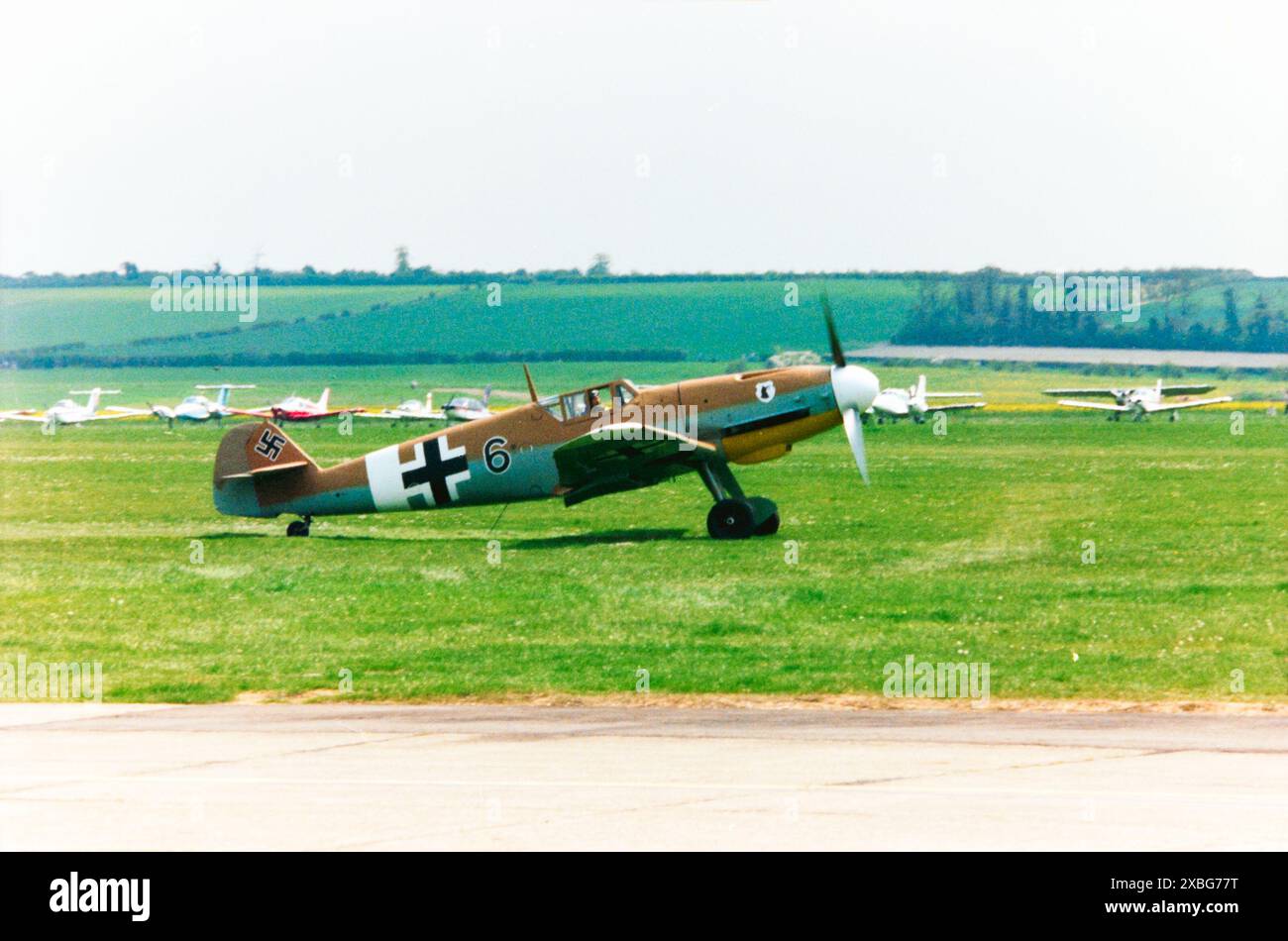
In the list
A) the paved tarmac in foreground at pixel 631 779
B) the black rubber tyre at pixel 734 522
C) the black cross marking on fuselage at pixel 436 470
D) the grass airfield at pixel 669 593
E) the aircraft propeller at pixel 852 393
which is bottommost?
the paved tarmac in foreground at pixel 631 779

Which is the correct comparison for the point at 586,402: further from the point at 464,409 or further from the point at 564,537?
the point at 464,409

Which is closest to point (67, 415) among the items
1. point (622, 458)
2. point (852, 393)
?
point (622, 458)

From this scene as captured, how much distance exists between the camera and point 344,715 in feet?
56.2

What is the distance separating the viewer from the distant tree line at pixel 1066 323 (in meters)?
151

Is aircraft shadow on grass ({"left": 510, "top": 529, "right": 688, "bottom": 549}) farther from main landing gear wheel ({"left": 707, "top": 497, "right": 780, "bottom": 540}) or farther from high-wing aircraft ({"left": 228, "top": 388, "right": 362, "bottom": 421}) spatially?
high-wing aircraft ({"left": 228, "top": 388, "right": 362, "bottom": 421})

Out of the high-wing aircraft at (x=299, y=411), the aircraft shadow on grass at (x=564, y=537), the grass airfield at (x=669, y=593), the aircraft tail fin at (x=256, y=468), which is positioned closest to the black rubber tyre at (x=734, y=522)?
the grass airfield at (x=669, y=593)

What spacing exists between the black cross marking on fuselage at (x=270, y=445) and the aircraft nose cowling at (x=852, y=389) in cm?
1027

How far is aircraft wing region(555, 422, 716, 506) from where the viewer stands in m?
30.4

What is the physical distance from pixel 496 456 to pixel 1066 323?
420ft

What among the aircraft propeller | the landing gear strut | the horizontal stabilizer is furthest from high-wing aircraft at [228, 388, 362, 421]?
the aircraft propeller

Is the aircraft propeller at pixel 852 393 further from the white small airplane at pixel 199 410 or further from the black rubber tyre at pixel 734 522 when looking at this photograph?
the white small airplane at pixel 199 410

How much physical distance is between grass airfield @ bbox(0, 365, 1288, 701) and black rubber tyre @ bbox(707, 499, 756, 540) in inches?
27.4

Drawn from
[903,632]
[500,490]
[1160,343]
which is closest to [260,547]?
[500,490]

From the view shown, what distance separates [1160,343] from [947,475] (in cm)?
10532
